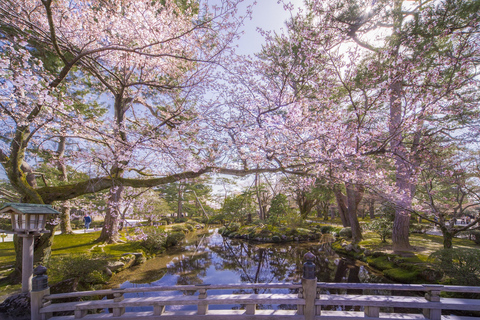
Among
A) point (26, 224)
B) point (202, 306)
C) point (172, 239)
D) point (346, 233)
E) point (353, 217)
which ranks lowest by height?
point (346, 233)

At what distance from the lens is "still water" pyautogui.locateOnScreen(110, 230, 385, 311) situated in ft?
23.3

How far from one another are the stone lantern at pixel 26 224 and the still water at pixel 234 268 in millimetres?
3134

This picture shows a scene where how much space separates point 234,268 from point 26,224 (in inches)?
277

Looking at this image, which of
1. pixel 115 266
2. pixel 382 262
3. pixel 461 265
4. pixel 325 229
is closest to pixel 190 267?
pixel 115 266

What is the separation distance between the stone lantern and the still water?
3134mm

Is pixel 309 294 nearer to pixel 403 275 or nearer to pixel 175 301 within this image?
pixel 175 301

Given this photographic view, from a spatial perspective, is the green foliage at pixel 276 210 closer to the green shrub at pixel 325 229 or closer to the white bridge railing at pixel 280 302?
the green shrub at pixel 325 229

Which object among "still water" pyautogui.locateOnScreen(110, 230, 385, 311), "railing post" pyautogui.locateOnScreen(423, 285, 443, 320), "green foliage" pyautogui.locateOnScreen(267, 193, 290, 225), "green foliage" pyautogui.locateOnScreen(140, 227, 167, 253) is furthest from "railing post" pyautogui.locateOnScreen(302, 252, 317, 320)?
"green foliage" pyautogui.locateOnScreen(267, 193, 290, 225)

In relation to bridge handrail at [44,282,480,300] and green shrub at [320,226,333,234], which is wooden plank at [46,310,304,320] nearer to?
bridge handrail at [44,282,480,300]

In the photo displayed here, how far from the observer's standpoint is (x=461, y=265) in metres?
4.83

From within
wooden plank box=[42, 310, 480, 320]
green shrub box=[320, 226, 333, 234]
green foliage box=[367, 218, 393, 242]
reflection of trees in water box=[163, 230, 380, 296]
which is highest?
wooden plank box=[42, 310, 480, 320]

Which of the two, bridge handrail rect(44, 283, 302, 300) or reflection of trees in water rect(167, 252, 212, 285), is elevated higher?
bridge handrail rect(44, 283, 302, 300)

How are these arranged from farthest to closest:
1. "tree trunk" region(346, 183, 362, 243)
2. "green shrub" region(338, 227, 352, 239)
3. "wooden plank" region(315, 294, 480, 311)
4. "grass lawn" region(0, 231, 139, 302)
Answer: "green shrub" region(338, 227, 352, 239) < "tree trunk" region(346, 183, 362, 243) < "grass lawn" region(0, 231, 139, 302) < "wooden plank" region(315, 294, 480, 311)

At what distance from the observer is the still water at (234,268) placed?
23.3ft
